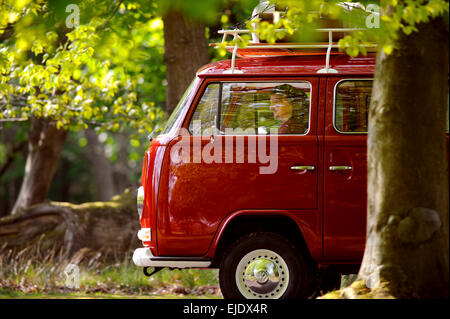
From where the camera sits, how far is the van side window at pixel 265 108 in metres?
7.51

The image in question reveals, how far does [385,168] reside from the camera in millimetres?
6152

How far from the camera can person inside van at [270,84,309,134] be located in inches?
295

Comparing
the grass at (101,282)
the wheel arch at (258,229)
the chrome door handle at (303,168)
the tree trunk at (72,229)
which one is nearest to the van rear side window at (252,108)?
the chrome door handle at (303,168)

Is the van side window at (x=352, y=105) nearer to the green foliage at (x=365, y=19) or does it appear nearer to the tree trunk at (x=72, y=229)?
the green foliage at (x=365, y=19)

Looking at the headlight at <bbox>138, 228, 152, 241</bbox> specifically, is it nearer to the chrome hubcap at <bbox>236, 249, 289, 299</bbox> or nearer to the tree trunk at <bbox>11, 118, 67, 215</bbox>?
the chrome hubcap at <bbox>236, 249, 289, 299</bbox>

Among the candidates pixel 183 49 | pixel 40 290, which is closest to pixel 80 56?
pixel 183 49

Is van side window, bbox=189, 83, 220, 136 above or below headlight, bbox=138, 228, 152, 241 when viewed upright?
above

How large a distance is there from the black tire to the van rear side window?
3.58 ft

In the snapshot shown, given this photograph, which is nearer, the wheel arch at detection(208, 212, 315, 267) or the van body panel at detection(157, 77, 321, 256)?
the van body panel at detection(157, 77, 321, 256)

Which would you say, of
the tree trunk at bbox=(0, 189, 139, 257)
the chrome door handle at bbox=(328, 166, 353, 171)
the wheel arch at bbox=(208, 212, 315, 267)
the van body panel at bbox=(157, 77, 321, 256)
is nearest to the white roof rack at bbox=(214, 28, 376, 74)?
the van body panel at bbox=(157, 77, 321, 256)

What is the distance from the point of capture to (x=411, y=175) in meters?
6.07

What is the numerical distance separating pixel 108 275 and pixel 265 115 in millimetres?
Answer: 4894

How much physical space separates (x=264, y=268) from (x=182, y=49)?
5.45m

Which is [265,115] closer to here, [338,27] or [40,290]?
[338,27]
